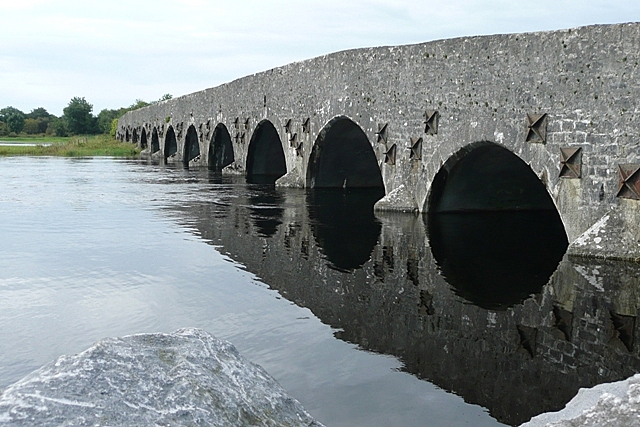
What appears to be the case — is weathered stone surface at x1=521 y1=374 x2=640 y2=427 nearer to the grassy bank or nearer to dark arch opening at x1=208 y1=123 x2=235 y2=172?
dark arch opening at x1=208 y1=123 x2=235 y2=172

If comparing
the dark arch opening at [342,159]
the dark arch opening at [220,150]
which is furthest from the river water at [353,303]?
the dark arch opening at [220,150]

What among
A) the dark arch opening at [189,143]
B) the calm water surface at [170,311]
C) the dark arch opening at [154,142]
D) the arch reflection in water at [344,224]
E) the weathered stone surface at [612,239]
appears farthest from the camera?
the dark arch opening at [154,142]

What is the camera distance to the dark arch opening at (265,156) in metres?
28.3

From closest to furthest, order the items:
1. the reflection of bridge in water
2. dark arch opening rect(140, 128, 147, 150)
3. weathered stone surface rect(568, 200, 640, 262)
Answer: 1. the reflection of bridge in water
2. weathered stone surface rect(568, 200, 640, 262)
3. dark arch opening rect(140, 128, 147, 150)

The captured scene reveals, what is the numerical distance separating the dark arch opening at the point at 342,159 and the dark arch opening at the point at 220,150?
1334 centimetres

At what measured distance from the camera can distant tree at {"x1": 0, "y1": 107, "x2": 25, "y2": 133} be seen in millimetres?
107875

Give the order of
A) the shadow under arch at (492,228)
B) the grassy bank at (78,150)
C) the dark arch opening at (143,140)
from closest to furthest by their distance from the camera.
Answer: the shadow under arch at (492,228) → the grassy bank at (78,150) → the dark arch opening at (143,140)

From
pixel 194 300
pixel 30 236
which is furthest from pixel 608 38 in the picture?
pixel 30 236

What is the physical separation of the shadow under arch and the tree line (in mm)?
82333

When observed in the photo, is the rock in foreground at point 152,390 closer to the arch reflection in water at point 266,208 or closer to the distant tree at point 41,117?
the arch reflection in water at point 266,208

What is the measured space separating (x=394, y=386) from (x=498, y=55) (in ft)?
28.2

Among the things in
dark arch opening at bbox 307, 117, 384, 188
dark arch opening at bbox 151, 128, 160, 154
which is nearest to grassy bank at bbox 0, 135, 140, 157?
dark arch opening at bbox 151, 128, 160, 154

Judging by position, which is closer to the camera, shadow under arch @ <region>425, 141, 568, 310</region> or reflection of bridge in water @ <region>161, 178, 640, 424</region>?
reflection of bridge in water @ <region>161, 178, 640, 424</region>

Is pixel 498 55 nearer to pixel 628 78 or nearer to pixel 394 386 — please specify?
pixel 628 78
